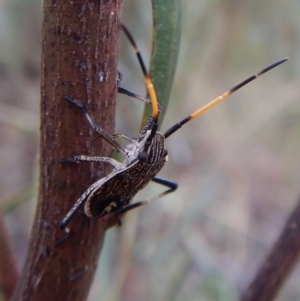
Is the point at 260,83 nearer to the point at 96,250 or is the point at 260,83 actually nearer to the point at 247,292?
the point at 247,292

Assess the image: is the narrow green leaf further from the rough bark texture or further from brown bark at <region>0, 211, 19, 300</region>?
brown bark at <region>0, 211, 19, 300</region>

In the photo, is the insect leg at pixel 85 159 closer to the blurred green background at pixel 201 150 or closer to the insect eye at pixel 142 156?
the insect eye at pixel 142 156

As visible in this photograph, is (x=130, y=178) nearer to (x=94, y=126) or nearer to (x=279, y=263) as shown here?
(x=94, y=126)

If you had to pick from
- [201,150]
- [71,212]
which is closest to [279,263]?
[71,212]

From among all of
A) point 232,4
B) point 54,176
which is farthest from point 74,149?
point 232,4

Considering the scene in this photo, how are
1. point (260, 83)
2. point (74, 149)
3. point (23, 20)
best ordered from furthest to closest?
point (260, 83) < point (23, 20) < point (74, 149)

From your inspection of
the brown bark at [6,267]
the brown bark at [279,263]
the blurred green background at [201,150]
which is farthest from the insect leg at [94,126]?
the blurred green background at [201,150]
